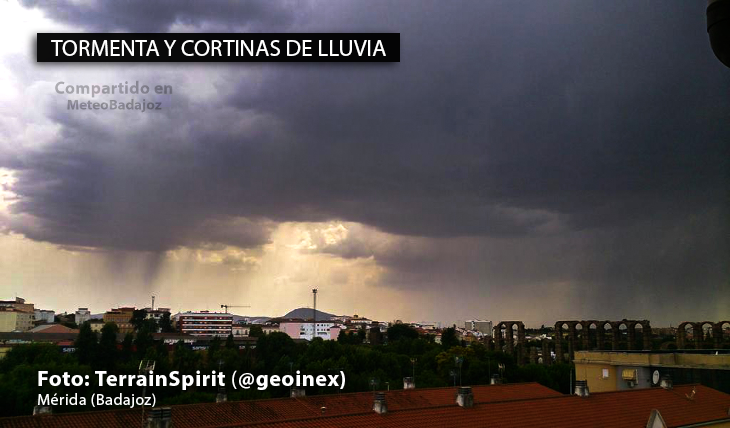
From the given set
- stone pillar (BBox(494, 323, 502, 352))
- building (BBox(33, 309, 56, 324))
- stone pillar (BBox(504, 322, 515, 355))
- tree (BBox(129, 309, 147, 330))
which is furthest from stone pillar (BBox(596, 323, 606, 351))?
building (BBox(33, 309, 56, 324))

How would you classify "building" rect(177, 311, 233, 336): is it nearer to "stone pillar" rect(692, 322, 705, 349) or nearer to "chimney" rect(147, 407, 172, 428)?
"stone pillar" rect(692, 322, 705, 349)

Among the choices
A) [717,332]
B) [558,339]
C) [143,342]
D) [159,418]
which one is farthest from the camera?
[558,339]

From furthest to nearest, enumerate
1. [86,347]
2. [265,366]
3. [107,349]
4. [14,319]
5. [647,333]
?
1. [14,319]
2. [647,333]
3. [265,366]
4. [107,349]
5. [86,347]

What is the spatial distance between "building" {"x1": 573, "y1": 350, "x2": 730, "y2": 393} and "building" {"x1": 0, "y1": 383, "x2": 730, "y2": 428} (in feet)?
20.2

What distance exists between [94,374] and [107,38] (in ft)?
128

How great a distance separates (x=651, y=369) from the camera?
37656 mm

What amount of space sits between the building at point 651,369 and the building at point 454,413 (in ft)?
20.2

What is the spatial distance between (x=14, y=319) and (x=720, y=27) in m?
150

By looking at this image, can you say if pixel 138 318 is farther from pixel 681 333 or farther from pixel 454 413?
pixel 454 413

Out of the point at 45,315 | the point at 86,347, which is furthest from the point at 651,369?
the point at 45,315

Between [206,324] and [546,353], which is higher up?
[206,324]

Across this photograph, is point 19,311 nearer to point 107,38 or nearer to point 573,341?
point 573,341

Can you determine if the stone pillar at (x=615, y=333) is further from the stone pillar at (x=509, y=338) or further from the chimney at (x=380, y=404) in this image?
the chimney at (x=380, y=404)

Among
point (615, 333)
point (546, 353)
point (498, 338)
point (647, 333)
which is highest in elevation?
point (615, 333)
